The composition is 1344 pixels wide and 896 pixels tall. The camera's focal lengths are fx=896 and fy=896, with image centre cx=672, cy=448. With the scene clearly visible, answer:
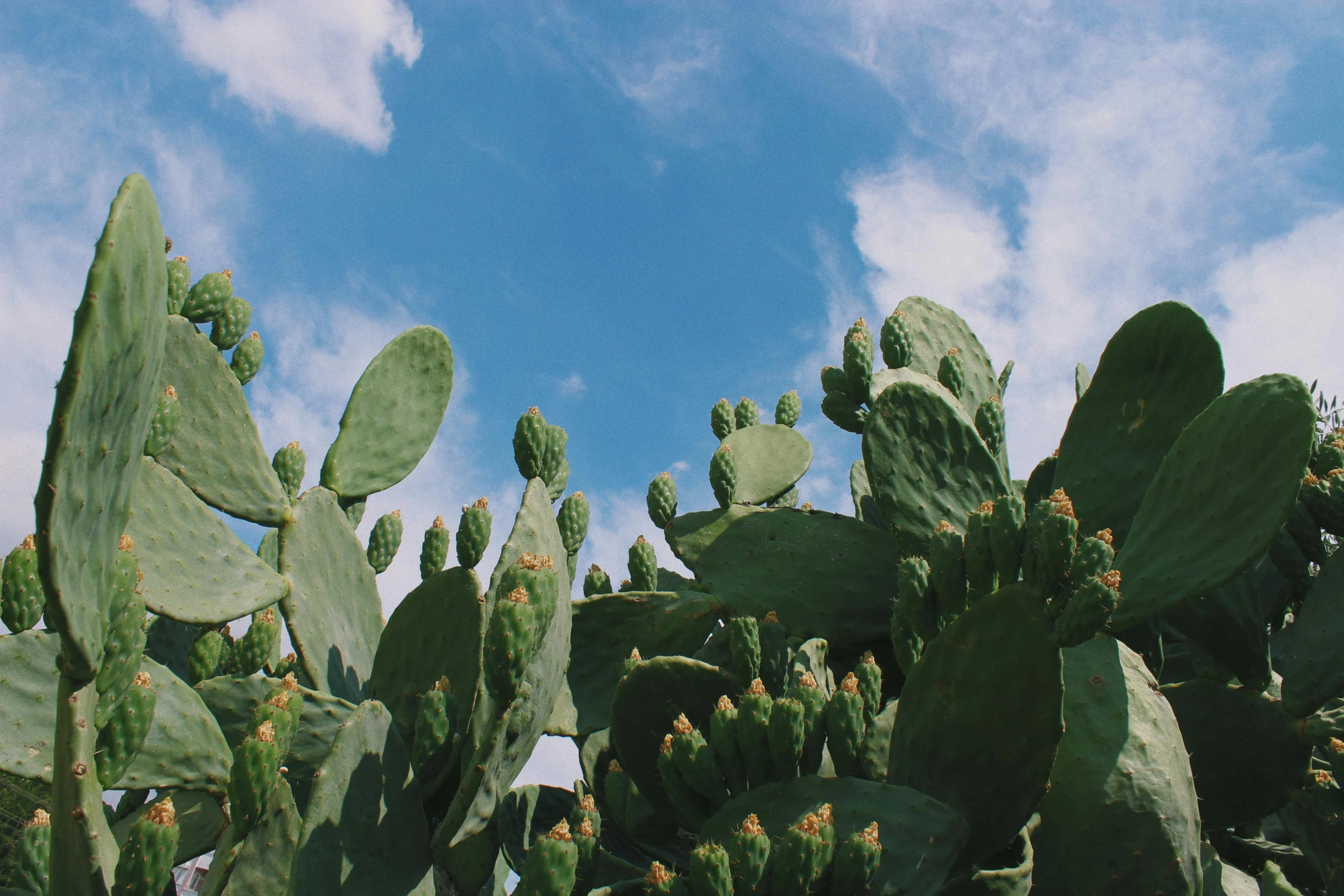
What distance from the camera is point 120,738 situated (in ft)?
4.40

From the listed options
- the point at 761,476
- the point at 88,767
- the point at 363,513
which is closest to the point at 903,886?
the point at 88,767

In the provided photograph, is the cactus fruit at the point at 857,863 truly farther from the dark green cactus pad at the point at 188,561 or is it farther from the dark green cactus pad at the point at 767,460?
the dark green cactus pad at the point at 767,460

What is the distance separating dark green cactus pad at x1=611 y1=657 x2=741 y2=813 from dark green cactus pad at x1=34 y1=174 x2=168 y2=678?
1.10 meters

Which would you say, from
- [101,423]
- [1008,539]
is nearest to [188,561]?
[101,423]

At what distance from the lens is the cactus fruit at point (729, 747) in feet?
5.88

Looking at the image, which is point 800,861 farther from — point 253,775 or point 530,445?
point 530,445

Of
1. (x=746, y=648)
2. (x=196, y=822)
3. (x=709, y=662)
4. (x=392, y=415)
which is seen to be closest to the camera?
(x=746, y=648)

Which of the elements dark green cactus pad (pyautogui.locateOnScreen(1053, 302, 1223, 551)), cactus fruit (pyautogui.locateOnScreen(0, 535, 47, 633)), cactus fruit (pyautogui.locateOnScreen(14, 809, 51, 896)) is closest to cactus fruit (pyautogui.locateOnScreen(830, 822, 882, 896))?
dark green cactus pad (pyautogui.locateOnScreen(1053, 302, 1223, 551))

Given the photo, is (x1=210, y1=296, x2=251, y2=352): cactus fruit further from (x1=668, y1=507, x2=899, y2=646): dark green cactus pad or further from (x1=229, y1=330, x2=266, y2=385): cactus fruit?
(x1=668, y1=507, x2=899, y2=646): dark green cactus pad

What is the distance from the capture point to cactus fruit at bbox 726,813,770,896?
1.46m

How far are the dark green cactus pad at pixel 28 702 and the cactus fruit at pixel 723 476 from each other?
6.33 ft

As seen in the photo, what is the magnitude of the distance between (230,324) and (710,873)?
7.83 feet

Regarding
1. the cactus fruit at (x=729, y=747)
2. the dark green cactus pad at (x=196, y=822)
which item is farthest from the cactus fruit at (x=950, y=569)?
the dark green cactus pad at (x=196, y=822)

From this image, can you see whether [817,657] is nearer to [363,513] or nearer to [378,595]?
[378,595]
